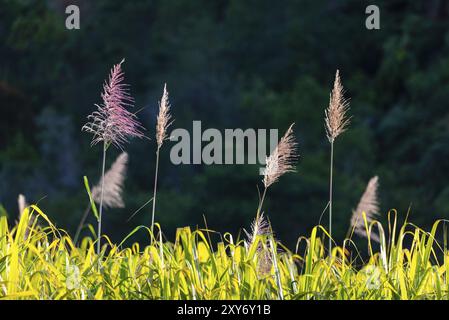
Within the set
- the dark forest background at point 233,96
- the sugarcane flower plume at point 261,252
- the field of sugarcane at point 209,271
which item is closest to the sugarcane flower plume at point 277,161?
the field of sugarcane at point 209,271

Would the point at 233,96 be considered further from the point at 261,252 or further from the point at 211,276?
the point at 211,276

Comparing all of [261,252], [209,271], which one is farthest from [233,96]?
[209,271]

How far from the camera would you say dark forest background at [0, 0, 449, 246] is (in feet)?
85.6

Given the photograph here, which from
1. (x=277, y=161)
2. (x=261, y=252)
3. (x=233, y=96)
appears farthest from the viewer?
(x=233, y=96)

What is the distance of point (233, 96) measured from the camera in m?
31.6

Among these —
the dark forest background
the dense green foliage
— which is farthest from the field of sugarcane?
the dark forest background

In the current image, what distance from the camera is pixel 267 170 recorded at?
11.8 feet

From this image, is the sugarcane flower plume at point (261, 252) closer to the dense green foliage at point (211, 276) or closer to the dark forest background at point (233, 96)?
the dense green foliage at point (211, 276)

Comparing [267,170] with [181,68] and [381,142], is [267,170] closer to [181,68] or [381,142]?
[381,142]

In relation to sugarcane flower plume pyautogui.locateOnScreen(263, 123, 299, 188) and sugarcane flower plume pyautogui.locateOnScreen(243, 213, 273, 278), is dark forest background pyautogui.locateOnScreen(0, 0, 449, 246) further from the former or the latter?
sugarcane flower plume pyautogui.locateOnScreen(263, 123, 299, 188)

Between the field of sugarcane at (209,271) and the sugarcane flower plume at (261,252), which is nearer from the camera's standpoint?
the field of sugarcane at (209,271)

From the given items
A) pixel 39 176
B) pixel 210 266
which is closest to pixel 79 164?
pixel 39 176

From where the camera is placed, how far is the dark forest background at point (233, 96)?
26.1m
